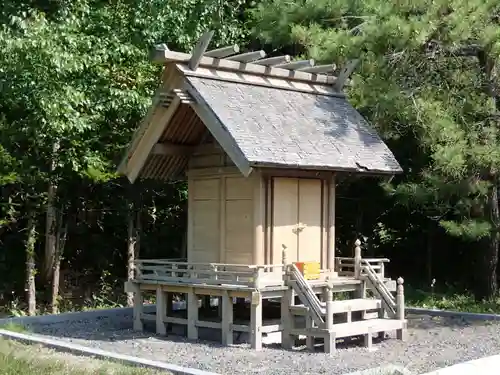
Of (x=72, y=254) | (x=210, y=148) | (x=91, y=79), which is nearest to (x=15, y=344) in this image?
(x=210, y=148)

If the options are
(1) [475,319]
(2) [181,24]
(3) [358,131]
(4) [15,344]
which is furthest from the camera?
(2) [181,24]

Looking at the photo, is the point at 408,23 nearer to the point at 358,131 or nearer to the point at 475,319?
the point at 358,131

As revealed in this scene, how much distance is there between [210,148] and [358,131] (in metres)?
2.76

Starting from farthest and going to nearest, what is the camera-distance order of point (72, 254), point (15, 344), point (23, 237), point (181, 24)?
point (72, 254) → point (23, 237) → point (181, 24) → point (15, 344)

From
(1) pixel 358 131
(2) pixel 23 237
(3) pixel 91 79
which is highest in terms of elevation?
(3) pixel 91 79

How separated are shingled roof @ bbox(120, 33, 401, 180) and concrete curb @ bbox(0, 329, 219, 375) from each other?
128 inches

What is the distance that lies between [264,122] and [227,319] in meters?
3.30

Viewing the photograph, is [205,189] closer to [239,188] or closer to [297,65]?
[239,188]

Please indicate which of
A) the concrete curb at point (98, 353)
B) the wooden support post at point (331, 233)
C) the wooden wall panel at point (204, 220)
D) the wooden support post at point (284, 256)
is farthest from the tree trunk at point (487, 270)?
A: the concrete curb at point (98, 353)

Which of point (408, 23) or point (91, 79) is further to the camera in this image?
point (91, 79)

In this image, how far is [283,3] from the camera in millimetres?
17156

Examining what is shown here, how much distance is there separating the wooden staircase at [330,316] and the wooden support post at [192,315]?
1.67 meters

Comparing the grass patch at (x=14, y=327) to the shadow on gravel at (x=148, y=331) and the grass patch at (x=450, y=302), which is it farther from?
the grass patch at (x=450, y=302)

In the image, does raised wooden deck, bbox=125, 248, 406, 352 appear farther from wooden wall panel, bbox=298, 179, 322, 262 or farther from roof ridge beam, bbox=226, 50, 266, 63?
roof ridge beam, bbox=226, 50, 266, 63
